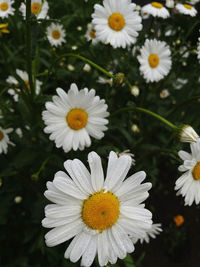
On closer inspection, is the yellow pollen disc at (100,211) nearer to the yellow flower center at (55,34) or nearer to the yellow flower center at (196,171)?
the yellow flower center at (196,171)

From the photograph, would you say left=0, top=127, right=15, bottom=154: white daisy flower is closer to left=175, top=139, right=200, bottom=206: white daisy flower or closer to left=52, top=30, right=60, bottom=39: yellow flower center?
left=52, top=30, right=60, bottom=39: yellow flower center

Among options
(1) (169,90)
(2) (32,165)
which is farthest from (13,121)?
(1) (169,90)

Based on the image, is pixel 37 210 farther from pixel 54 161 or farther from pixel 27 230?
pixel 27 230

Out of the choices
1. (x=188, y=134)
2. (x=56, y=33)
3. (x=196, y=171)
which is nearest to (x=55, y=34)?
(x=56, y=33)

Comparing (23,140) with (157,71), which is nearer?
(23,140)

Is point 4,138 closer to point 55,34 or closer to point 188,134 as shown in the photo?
point 55,34

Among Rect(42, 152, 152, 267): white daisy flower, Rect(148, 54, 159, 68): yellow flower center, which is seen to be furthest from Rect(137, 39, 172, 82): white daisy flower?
Rect(42, 152, 152, 267): white daisy flower
